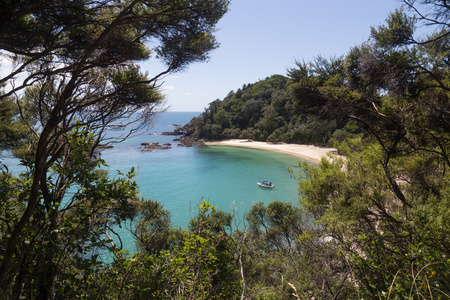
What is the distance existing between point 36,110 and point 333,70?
25.8 ft

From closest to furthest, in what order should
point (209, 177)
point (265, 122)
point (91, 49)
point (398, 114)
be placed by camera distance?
1. point (91, 49)
2. point (398, 114)
3. point (209, 177)
4. point (265, 122)

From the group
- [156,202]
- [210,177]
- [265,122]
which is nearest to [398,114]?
[156,202]

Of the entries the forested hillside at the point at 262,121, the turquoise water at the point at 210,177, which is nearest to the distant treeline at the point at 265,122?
the forested hillside at the point at 262,121

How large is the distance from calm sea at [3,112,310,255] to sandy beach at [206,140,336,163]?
7.32 ft

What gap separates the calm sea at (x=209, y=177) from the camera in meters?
18.6

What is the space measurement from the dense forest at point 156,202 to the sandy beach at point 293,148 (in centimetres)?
2406

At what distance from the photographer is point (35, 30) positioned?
12.4ft

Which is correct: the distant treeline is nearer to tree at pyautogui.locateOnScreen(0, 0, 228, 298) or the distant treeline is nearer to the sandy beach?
the sandy beach

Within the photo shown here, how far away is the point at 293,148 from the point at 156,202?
36.3 m

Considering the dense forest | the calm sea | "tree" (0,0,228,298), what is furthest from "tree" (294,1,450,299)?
the calm sea

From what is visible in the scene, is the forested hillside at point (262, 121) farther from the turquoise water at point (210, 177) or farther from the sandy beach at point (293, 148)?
the turquoise water at point (210, 177)

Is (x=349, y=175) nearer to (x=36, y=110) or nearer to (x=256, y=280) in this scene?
(x=256, y=280)

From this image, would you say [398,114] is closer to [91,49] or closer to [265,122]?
[91,49]

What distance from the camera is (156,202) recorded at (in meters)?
5.54
